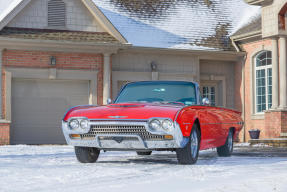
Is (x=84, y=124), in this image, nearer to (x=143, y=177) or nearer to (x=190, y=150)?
(x=190, y=150)

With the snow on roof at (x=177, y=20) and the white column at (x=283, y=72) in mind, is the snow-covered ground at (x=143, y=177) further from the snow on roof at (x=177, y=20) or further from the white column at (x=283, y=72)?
the snow on roof at (x=177, y=20)

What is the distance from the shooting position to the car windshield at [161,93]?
34.3ft

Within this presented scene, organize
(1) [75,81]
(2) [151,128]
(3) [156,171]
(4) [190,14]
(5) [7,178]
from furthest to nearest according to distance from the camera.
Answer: (4) [190,14], (1) [75,81], (2) [151,128], (3) [156,171], (5) [7,178]

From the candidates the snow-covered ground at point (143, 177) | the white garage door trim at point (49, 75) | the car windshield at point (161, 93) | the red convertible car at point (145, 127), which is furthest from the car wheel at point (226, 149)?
the white garage door trim at point (49, 75)

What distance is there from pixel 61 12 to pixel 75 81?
2.52 m

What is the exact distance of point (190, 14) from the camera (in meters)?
24.3

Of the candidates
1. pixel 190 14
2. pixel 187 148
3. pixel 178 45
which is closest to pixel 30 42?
pixel 178 45

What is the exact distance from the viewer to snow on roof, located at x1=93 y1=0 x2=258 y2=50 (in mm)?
22344

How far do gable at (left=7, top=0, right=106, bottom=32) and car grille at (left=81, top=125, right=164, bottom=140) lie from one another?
11464mm

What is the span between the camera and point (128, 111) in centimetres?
916

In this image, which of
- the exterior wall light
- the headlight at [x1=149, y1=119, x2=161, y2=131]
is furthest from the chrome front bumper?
the exterior wall light

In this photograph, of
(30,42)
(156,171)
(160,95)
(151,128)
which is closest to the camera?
(156,171)

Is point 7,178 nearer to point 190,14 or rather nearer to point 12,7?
point 12,7

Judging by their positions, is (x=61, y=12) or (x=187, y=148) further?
(x=61, y=12)
